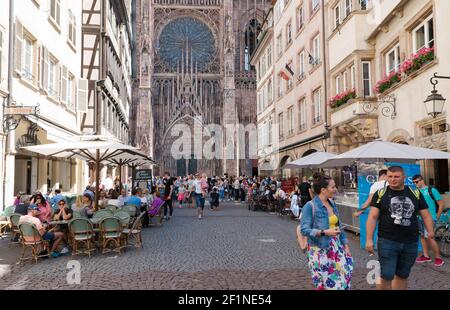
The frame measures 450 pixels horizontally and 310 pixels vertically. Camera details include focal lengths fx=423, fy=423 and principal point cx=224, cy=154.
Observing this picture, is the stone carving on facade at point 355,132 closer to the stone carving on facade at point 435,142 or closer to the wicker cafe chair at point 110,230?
the stone carving on facade at point 435,142

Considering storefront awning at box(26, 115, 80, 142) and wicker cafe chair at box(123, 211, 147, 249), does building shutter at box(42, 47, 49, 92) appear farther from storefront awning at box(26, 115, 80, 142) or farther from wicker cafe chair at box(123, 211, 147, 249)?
wicker cafe chair at box(123, 211, 147, 249)

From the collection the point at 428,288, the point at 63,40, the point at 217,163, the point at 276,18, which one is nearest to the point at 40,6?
the point at 63,40

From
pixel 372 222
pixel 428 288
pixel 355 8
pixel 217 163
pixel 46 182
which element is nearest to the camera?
pixel 372 222

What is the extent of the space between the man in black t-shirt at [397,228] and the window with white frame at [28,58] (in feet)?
39.2

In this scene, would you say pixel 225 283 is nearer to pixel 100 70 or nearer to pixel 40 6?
pixel 40 6

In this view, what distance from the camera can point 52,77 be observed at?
53.0 ft

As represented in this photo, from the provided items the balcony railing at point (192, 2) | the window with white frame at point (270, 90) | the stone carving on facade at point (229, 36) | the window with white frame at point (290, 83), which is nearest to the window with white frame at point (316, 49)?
the window with white frame at point (290, 83)

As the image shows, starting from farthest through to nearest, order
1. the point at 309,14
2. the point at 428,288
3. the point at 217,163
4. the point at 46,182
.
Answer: the point at 217,163
the point at 309,14
the point at 46,182
the point at 428,288

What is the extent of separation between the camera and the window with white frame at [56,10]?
51.9 ft

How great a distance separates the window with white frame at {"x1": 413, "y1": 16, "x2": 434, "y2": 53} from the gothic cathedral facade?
115 feet

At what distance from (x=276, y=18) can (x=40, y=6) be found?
16.7m

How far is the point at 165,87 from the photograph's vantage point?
49000mm

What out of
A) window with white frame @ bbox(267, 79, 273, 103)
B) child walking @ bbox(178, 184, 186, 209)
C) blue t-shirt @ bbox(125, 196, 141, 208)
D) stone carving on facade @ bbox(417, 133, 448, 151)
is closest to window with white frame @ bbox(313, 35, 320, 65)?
stone carving on facade @ bbox(417, 133, 448, 151)

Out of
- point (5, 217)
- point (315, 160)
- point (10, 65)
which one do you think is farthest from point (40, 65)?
point (315, 160)
